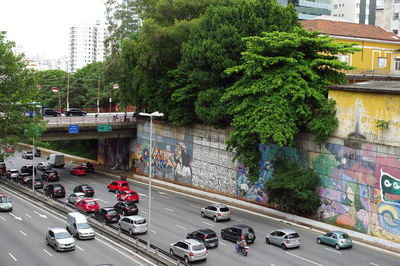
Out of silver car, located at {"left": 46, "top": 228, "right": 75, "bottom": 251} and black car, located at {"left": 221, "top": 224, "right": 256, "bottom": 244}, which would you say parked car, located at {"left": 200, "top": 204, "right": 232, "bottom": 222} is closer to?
black car, located at {"left": 221, "top": 224, "right": 256, "bottom": 244}

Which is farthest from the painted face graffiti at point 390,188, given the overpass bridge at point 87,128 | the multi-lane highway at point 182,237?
the overpass bridge at point 87,128

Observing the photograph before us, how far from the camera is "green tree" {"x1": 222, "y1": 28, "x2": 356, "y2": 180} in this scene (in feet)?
121

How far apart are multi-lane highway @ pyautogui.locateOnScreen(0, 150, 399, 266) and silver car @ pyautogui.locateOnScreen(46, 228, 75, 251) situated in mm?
427

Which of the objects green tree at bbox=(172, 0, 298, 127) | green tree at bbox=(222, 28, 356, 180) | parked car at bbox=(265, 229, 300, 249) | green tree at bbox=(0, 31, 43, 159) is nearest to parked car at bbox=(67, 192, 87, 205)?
green tree at bbox=(0, 31, 43, 159)

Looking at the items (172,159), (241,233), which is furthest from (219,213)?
(172,159)

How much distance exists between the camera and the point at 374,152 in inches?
1335

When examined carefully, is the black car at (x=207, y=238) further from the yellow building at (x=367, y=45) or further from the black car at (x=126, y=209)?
the yellow building at (x=367, y=45)

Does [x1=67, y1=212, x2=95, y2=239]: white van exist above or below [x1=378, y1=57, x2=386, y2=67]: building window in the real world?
below

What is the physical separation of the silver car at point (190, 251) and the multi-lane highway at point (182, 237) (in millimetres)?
1030

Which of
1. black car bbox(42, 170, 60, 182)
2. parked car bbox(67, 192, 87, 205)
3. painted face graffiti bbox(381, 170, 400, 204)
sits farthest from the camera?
black car bbox(42, 170, 60, 182)

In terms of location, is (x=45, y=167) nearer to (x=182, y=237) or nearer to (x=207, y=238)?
(x=182, y=237)

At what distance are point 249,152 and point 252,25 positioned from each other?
13.6m

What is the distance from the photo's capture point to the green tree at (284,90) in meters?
Answer: 37.0

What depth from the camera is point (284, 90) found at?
37188 millimetres
